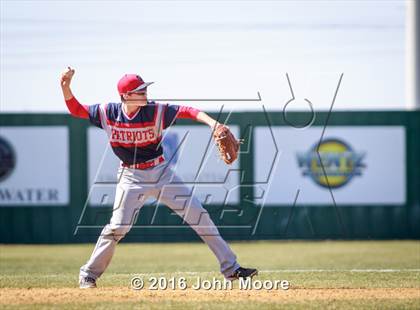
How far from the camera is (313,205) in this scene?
21.6m

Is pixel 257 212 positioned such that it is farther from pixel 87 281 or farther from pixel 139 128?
pixel 139 128

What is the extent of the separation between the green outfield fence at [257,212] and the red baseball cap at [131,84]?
12.1 metres

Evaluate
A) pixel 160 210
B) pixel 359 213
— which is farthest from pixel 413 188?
pixel 160 210

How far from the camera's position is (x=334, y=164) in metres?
21.7

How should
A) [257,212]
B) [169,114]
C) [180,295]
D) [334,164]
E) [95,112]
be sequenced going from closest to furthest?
[180,295] < [169,114] < [95,112] < [257,212] < [334,164]

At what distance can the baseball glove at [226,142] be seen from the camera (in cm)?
912

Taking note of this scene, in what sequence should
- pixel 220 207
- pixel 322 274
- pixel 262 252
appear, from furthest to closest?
pixel 220 207 < pixel 262 252 < pixel 322 274

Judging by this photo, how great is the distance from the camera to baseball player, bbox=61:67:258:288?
9219mm

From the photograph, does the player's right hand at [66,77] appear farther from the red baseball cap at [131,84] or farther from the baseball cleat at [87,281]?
the baseball cleat at [87,281]

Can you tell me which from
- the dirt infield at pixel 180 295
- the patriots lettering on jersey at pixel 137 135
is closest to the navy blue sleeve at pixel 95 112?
the patriots lettering on jersey at pixel 137 135

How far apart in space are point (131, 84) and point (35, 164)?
42.8 ft

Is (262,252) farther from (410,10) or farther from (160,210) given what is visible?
(410,10)

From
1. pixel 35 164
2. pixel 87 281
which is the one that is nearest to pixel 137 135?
pixel 87 281

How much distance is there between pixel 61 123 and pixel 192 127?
11.2 ft
